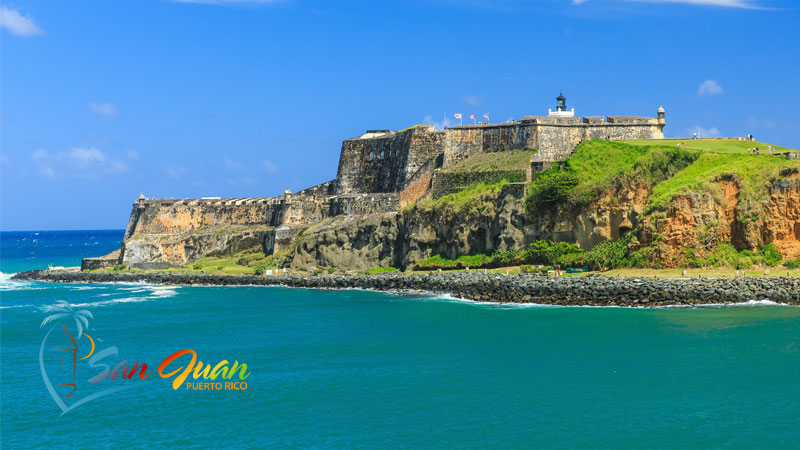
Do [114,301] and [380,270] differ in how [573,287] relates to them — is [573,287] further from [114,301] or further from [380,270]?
[114,301]

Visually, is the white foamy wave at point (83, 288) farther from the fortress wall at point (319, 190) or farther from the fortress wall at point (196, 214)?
the fortress wall at point (319, 190)

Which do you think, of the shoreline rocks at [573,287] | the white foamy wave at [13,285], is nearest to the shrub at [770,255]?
the shoreline rocks at [573,287]

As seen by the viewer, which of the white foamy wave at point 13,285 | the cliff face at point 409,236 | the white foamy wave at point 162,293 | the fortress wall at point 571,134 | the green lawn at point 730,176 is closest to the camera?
the green lawn at point 730,176

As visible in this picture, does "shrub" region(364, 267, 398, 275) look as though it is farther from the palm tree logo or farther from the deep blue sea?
the palm tree logo

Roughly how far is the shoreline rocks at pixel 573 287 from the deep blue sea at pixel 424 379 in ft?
4.96

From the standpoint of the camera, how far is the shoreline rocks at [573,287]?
137ft

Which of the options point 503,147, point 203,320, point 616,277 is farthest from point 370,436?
point 503,147

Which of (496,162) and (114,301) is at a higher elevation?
(496,162)

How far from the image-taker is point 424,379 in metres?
29.8

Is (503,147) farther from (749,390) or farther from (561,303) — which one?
(749,390)

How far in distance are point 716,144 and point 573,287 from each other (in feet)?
54.8

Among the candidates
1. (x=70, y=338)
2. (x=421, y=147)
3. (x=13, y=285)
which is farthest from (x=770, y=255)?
(x=13, y=285)

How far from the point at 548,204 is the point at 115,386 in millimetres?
30057

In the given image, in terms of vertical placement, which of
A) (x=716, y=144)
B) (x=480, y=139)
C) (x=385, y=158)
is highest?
(x=480, y=139)
